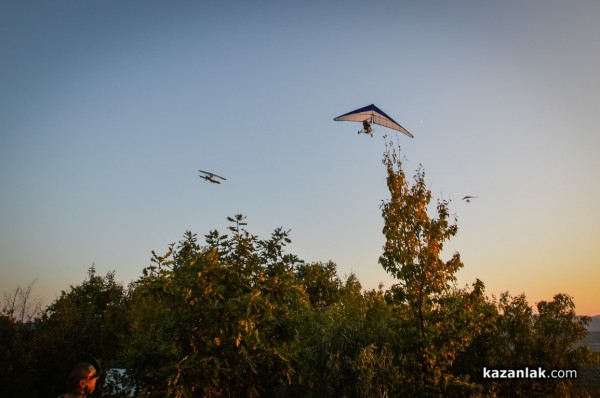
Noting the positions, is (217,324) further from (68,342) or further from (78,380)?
(68,342)

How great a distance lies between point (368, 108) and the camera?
16.9 metres

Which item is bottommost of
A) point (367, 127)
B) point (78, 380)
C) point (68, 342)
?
point (68, 342)

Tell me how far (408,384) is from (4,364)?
22.6 m

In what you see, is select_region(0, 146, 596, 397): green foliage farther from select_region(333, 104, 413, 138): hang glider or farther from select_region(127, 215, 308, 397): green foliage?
select_region(333, 104, 413, 138): hang glider

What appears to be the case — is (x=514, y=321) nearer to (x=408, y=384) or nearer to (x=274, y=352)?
(x=408, y=384)

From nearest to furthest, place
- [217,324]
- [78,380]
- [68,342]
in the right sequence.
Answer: [78,380]
[217,324]
[68,342]

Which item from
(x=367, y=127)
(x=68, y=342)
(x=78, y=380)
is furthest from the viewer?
(x=68, y=342)

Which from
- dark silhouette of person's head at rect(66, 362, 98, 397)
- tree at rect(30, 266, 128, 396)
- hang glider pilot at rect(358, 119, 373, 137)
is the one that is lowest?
tree at rect(30, 266, 128, 396)

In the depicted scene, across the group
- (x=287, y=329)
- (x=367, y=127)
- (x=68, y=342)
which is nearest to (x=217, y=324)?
(x=287, y=329)

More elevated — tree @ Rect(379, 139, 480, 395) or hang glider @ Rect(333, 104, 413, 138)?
hang glider @ Rect(333, 104, 413, 138)

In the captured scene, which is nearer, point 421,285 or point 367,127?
point 421,285

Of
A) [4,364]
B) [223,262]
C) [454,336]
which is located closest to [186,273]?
[223,262]

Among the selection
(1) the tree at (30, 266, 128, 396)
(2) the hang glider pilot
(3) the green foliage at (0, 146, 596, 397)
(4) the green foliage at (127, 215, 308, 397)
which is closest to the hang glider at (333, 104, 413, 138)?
(2) the hang glider pilot

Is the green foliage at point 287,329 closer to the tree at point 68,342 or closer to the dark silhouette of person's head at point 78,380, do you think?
the dark silhouette of person's head at point 78,380
